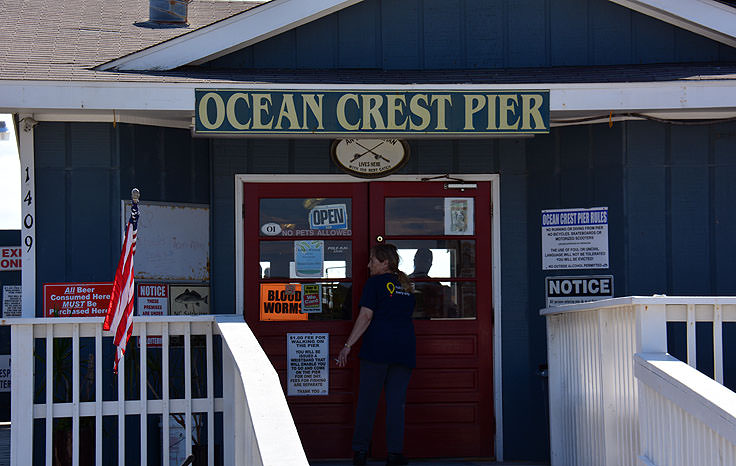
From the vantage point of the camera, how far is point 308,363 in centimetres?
797

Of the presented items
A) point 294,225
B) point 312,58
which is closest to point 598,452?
point 294,225

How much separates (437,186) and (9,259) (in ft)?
27.3

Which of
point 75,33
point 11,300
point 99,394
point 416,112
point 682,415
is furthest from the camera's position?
point 11,300

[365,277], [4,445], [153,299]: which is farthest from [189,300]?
[4,445]

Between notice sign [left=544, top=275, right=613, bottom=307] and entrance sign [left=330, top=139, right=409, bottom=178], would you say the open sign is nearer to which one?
entrance sign [left=330, top=139, right=409, bottom=178]

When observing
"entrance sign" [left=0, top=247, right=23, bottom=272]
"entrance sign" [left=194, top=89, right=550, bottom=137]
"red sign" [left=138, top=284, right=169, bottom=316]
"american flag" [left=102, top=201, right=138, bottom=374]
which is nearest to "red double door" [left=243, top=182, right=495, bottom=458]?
"red sign" [left=138, top=284, right=169, bottom=316]

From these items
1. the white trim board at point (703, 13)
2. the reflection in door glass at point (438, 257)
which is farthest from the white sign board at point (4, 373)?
the white trim board at point (703, 13)

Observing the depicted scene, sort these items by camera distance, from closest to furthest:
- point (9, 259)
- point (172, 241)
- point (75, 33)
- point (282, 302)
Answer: point (172, 241)
point (282, 302)
point (75, 33)
point (9, 259)

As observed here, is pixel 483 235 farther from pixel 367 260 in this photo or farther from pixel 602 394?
pixel 602 394

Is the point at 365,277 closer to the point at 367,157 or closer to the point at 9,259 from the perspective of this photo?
the point at 367,157

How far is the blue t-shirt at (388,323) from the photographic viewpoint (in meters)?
7.38

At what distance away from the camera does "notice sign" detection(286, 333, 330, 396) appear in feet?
26.1

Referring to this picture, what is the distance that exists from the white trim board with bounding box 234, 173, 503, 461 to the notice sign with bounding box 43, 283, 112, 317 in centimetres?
110

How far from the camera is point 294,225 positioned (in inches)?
316
